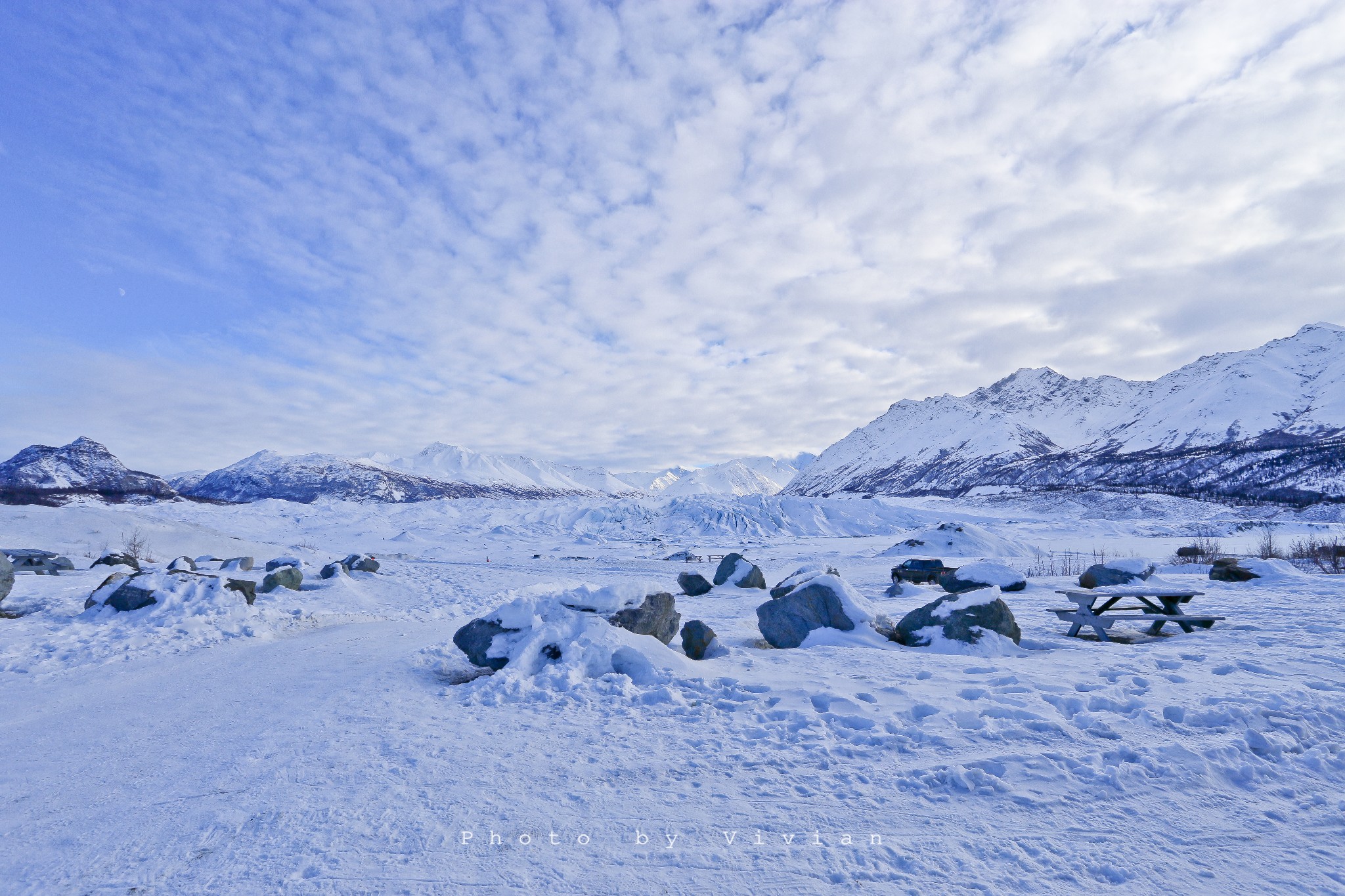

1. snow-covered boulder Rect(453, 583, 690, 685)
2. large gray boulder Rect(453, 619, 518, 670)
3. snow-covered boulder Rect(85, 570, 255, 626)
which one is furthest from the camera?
snow-covered boulder Rect(85, 570, 255, 626)

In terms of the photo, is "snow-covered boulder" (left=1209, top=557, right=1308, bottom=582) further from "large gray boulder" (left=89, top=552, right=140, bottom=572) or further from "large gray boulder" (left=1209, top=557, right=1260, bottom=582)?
"large gray boulder" (left=89, top=552, right=140, bottom=572)

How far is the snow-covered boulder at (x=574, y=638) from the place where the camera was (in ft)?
23.8

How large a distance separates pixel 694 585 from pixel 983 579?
781 centimetres

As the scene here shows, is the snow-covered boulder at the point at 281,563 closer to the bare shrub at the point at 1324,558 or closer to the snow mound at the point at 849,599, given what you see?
the snow mound at the point at 849,599

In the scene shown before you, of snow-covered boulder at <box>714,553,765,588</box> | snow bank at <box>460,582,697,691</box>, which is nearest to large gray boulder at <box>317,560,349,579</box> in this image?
snow-covered boulder at <box>714,553,765,588</box>

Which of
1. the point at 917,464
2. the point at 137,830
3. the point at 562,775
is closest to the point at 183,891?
the point at 137,830

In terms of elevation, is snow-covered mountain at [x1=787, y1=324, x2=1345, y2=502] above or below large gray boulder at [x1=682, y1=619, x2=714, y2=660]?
above

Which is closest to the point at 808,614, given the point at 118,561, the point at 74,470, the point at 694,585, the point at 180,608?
the point at 694,585

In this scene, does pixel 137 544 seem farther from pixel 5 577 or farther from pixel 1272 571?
pixel 1272 571

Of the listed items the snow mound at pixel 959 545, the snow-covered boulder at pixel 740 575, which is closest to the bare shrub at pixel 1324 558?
the snow mound at pixel 959 545

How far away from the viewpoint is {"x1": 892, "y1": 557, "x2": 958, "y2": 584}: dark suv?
65.7 ft

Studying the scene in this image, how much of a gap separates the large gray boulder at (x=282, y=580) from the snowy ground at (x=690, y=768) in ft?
19.0

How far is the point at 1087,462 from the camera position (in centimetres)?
12469

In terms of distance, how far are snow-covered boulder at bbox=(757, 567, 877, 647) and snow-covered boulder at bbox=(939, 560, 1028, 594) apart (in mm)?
5992
